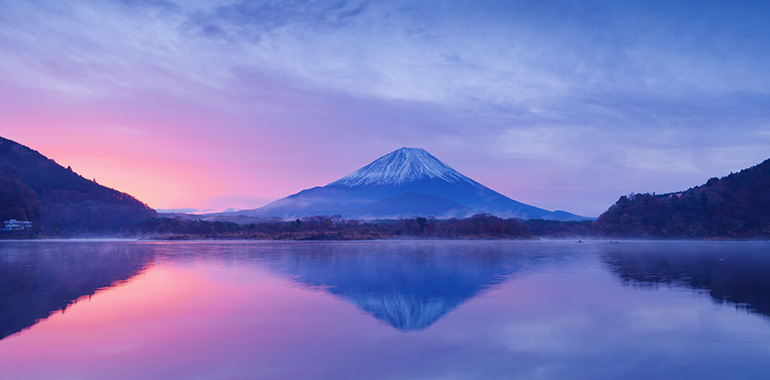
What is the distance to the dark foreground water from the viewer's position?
7262 mm

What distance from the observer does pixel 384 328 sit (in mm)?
9945

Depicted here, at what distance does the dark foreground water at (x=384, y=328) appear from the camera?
7262 mm

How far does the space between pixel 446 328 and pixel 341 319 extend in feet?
7.95

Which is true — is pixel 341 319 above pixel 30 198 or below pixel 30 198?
below

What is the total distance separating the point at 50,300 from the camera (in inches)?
520

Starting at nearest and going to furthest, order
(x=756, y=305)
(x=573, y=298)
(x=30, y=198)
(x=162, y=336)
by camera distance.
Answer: (x=162, y=336)
(x=756, y=305)
(x=573, y=298)
(x=30, y=198)

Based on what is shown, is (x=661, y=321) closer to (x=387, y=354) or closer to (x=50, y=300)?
(x=387, y=354)

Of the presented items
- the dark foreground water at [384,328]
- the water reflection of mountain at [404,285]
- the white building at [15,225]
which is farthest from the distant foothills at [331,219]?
the dark foreground water at [384,328]

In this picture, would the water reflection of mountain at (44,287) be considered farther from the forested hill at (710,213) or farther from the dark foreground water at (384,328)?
the forested hill at (710,213)

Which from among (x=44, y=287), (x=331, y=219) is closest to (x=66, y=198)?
(x=331, y=219)

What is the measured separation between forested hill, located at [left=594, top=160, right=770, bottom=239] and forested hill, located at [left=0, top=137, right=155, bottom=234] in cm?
9895

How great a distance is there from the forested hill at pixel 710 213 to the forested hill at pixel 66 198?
99.0 meters

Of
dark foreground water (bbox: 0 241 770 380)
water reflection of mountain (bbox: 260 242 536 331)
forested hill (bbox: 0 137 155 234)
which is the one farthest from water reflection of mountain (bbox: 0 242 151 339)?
forested hill (bbox: 0 137 155 234)

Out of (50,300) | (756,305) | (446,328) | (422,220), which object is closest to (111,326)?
(50,300)
